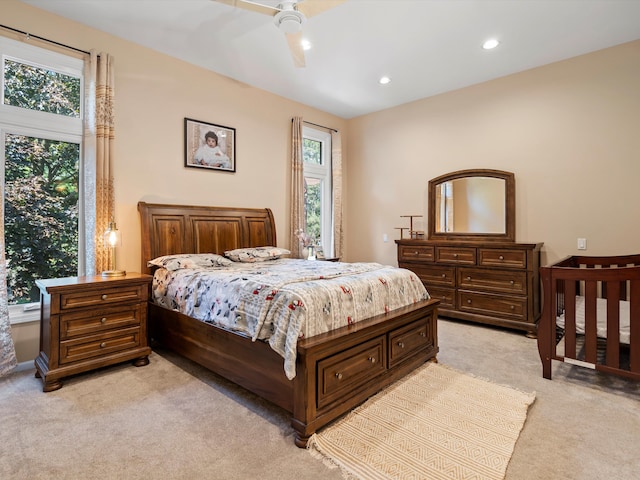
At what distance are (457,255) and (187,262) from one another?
10.3 feet

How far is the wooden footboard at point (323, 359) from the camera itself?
1.98 meters

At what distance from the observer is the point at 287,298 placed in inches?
84.4

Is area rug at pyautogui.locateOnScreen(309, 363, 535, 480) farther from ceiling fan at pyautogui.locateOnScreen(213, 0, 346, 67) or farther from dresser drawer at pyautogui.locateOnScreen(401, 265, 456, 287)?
ceiling fan at pyautogui.locateOnScreen(213, 0, 346, 67)

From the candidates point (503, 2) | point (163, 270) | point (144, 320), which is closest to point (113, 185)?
point (163, 270)

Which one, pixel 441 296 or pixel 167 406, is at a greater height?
pixel 441 296

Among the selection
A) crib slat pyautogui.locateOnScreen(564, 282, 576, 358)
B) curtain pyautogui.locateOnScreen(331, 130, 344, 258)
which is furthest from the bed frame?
curtain pyautogui.locateOnScreen(331, 130, 344, 258)

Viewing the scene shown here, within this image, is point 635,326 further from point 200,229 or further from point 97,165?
point 97,165

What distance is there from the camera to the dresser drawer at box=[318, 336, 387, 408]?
2.05 meters

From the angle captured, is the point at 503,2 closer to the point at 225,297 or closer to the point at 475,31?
the point at 475,31

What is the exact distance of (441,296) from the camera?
450cm

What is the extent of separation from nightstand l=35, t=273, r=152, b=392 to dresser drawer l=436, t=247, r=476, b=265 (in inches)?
133

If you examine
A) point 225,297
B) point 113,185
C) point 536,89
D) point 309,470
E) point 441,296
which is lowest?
point 309,470

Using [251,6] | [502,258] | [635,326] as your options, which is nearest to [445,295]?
[502,258]

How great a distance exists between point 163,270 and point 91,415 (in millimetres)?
1403
